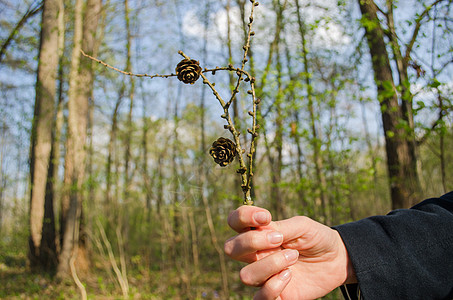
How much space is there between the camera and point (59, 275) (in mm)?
7609

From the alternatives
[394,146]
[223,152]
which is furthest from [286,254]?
[394,146]

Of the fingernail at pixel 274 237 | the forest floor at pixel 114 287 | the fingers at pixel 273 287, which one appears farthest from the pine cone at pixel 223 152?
the forest floor at pixel 114 287

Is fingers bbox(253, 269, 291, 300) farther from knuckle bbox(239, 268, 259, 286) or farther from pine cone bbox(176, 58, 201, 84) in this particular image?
pine cone bbox(176, 58, 201, 84)

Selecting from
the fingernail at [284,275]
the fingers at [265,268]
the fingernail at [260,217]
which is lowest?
the fingernail at [284,275]

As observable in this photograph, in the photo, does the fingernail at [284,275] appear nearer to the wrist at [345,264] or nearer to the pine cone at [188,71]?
the wrist at [345,264]

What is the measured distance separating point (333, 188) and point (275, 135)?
1.31m

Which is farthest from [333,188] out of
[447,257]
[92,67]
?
[92,67]

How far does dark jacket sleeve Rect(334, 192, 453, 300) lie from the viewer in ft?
3.87

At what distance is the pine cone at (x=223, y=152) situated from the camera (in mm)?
870

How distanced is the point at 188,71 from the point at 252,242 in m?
0.54

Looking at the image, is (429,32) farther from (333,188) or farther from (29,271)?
(29,271)

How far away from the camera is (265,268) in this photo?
0.93 meters

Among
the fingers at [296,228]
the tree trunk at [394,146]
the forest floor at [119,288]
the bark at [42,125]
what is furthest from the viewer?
the bark at [42,125]

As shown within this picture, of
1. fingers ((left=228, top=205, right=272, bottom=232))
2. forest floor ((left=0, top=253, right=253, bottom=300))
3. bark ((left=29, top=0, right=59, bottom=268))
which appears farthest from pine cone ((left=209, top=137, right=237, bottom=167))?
bark ((left=29, top=0, right=59, bottom=268))
